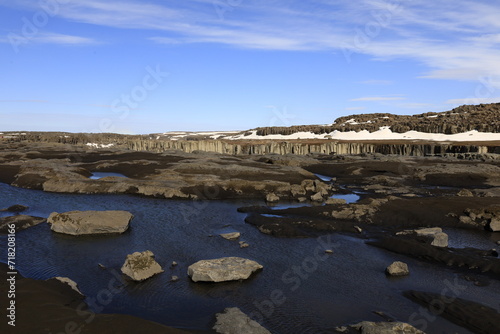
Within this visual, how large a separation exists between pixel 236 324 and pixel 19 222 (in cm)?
2020

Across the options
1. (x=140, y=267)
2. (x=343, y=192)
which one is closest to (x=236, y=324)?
(x=140, y=267)

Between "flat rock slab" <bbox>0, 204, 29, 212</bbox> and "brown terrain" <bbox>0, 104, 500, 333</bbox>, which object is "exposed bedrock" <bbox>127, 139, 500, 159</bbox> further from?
"flat rock slab" <bbox>0, 204, 29, 212</bbox>

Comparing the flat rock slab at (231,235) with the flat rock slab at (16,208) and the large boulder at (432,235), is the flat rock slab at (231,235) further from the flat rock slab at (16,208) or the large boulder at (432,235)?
the flat rock slab at (16,208)

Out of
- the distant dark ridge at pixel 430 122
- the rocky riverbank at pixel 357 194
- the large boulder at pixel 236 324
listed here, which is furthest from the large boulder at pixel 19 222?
the distant dark ridge at pixel 430 122

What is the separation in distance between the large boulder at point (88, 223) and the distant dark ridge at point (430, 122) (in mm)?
105923

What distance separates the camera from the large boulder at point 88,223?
24688mm

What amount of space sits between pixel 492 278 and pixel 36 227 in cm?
2769

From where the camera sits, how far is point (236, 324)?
528 inches

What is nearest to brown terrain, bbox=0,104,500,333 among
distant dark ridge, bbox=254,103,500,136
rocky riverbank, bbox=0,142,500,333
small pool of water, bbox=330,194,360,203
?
rocky riverbank, bbox=0,142,500,333

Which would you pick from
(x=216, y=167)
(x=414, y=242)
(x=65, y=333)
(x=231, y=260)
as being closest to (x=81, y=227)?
(x=231, y=260)

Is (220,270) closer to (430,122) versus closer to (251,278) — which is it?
(251,278)

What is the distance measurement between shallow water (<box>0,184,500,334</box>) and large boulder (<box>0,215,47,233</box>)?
2.98ft

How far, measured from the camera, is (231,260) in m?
19.1

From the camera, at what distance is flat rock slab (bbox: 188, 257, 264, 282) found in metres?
17.5
